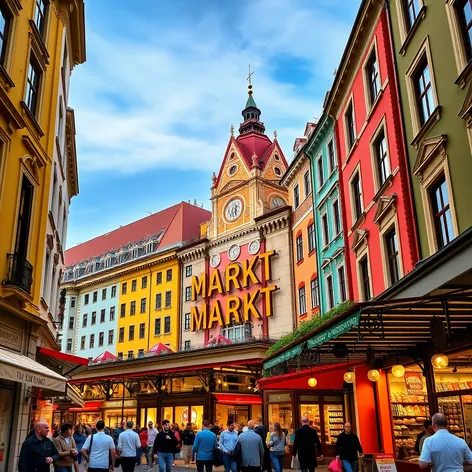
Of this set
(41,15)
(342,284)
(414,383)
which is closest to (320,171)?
(342,284)

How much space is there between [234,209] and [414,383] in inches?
1175

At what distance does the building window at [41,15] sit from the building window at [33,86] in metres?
1.36

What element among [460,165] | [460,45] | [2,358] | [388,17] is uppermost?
[388,17]

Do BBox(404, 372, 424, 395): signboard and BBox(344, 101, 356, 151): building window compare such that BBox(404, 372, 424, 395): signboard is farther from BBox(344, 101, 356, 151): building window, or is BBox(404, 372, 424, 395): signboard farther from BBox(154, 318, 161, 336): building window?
BBox(154, 318, 161, 336): building window

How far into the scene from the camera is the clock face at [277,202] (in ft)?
143

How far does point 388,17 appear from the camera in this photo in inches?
700

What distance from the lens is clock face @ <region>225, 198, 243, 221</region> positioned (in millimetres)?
44000

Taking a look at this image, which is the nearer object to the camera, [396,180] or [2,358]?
[2,358]

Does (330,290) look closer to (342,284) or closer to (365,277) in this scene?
(342,284)

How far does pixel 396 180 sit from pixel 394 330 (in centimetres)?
578

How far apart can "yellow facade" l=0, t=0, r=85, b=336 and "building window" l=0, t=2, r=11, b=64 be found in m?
0.03

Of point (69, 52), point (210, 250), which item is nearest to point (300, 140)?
point (210, 250)

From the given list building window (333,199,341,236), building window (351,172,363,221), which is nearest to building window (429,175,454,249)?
building window (351,172,363,221)

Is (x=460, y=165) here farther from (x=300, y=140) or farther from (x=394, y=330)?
(x=300, y=140)
